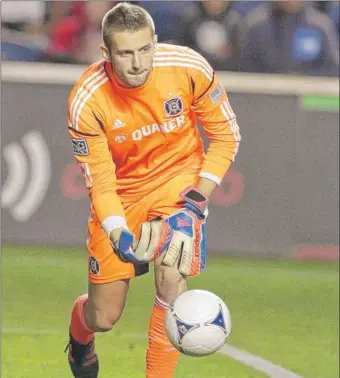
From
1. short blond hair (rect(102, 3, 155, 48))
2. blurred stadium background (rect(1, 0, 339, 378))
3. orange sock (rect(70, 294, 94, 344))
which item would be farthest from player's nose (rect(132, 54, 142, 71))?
blurred stadium background (rect(1, 0, 339, 378))

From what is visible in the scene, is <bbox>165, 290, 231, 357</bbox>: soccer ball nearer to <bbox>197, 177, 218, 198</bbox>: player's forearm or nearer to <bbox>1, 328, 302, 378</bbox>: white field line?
<bbox>197, 177, 218, 198</bbox>: player's forearm

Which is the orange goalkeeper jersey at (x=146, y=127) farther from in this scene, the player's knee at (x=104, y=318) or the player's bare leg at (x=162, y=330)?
the player's knee at (x=104, y=318)

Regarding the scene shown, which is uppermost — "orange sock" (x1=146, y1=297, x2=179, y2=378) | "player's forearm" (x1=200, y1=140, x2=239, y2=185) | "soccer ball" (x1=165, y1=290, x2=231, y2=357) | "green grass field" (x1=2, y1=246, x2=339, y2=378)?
"player's forearm" (x1=200, y1=140, x2=239, y2=185)

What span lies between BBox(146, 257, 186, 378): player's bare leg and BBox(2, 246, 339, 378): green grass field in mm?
959

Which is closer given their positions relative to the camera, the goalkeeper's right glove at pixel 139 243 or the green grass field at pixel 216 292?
the goalkeeper's right glove at pixel 139 243

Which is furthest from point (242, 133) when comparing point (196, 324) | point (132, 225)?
point (196, 324)

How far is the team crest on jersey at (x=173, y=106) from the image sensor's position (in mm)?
6824

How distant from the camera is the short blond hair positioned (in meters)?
A: 6.38

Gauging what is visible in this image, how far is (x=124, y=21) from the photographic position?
6.39 m

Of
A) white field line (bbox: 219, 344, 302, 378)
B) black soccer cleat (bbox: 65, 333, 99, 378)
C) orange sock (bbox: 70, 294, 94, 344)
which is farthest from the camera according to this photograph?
white field line (bbox: 219, 344, 302, 378)

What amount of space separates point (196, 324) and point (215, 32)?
24.2 feet

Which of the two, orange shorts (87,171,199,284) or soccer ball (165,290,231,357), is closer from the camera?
soccer ball (165,290,231,357)

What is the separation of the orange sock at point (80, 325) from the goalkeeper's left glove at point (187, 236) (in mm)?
890

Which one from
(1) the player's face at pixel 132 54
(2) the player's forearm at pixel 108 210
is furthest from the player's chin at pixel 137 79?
(2) the player's forearm at pixel 108 210
